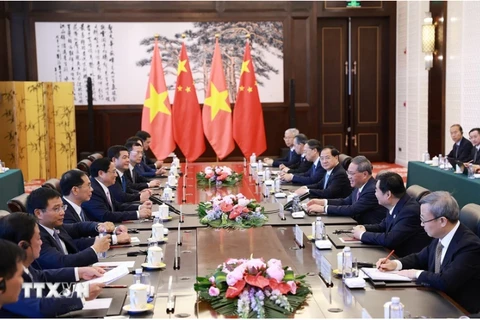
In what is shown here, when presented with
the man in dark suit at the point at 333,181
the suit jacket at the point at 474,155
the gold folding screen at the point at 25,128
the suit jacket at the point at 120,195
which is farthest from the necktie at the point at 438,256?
the gold folding screen at the point at 25,128

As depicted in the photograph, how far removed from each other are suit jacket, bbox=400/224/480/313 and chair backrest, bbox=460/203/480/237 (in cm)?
45

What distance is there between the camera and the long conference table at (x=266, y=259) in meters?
2.84

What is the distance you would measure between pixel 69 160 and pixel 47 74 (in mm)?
1612

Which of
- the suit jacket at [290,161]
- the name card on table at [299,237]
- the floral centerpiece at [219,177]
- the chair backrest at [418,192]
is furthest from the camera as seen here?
the suit jacket at [290,161]

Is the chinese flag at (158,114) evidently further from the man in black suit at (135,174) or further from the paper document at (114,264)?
the paper document at (114,264)

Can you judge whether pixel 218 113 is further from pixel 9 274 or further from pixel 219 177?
pixel 9 274

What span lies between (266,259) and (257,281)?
908 millimetres

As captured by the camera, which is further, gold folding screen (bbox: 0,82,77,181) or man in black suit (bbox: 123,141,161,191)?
gold folding screen (bbox: 0,82,77,181)

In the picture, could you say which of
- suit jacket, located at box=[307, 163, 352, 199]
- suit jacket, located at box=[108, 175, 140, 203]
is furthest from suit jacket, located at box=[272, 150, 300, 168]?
suit jacket, located at box=[108, 175, 140, 203]

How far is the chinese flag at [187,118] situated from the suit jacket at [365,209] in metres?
5.63

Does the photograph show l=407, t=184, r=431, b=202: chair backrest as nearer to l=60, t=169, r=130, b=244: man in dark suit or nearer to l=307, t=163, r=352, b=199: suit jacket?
l=307, t=163, r=352, b=199: suit jacket

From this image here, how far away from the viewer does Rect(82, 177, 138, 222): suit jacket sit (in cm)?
503

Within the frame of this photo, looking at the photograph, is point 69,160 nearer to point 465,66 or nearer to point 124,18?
point 124,18

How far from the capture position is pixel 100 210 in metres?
5.14
